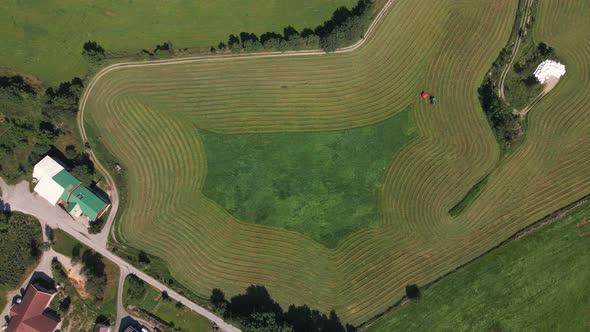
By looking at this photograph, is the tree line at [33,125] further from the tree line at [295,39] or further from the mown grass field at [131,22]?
the tree line at [295,39]

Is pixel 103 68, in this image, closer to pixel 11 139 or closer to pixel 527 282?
pixel 11 139

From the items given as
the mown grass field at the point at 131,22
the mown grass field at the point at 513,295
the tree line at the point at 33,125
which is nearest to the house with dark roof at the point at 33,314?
the tree line at the point at 33,125

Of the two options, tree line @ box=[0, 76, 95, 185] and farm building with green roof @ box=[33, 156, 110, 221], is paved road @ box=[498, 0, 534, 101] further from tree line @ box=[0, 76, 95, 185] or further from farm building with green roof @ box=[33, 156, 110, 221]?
tree line @ box=[0, 76, 95, 185]

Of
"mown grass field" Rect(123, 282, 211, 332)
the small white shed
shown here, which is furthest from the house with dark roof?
the small white shed

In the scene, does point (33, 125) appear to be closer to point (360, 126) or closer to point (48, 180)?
point (48, 180)

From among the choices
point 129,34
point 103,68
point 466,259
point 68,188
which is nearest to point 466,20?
point 466,259

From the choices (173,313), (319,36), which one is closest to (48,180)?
(173,313)
